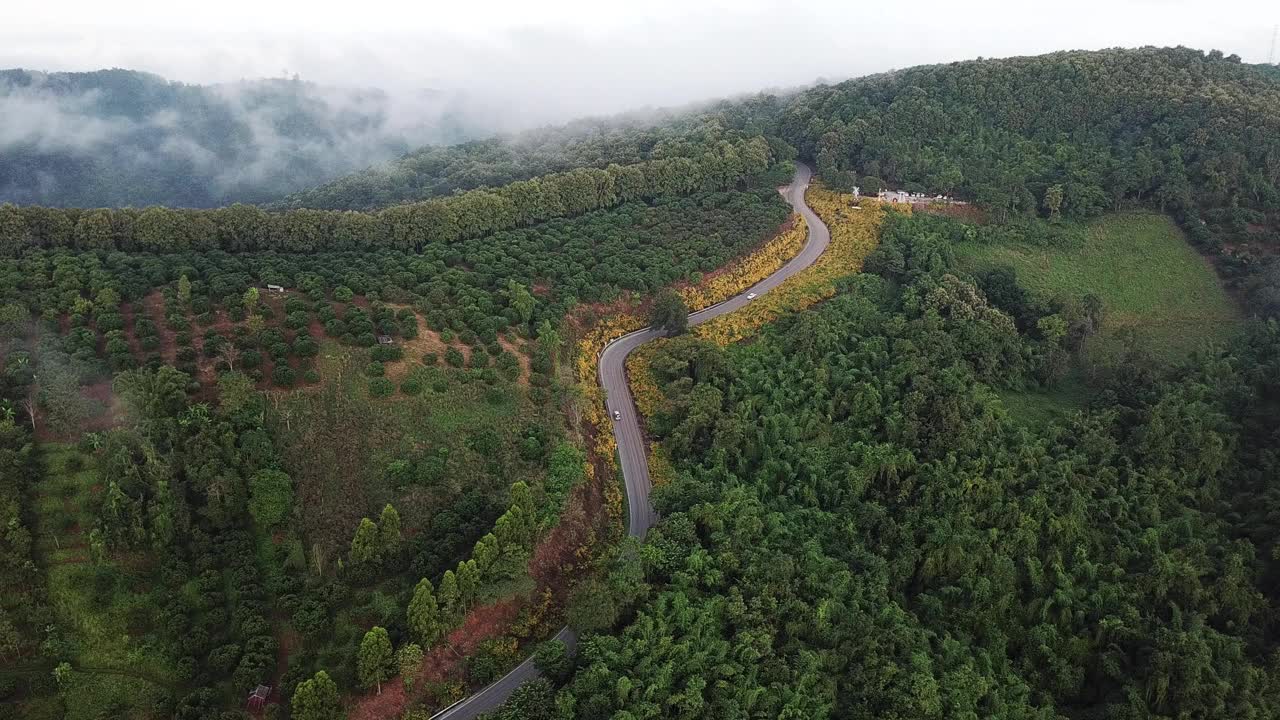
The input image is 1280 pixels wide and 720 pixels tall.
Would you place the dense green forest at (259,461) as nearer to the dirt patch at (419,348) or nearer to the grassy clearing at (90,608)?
the grassy clearing at (90,608)

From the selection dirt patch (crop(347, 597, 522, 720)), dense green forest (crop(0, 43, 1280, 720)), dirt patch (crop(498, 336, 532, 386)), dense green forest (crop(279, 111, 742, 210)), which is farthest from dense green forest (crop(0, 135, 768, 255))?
dirt patch (crop(347, 597, 522, 720))

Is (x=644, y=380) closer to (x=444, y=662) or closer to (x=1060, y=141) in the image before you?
(x=444, y=662)

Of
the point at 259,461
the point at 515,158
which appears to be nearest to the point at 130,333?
the point at 259,461

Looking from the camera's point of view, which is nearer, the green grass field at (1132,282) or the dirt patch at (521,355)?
the dirt patch at (521,355)

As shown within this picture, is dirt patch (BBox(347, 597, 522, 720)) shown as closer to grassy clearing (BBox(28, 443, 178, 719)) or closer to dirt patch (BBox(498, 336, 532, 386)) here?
grassy clearing (BBox(28, 443, 178, 719))

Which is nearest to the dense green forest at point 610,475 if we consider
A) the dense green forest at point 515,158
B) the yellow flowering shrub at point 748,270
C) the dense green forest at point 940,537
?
the dense green forest at point 940,537
